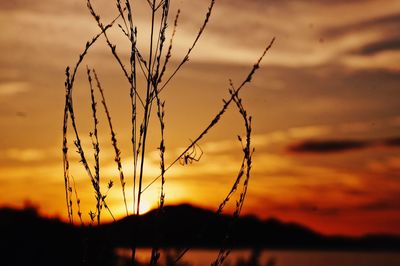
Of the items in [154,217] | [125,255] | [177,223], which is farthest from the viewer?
[125,255]

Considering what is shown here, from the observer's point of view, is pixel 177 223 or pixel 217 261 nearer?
pixel 217 261

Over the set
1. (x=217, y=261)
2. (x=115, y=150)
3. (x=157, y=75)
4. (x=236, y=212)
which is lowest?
(x=217, y=261)

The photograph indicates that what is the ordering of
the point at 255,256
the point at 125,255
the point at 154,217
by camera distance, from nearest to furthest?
the point at 154,217 → the point at 255,256 → the point at 125,255

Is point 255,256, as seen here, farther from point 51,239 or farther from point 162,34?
point 162,34

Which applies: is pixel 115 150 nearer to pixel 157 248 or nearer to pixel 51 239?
pixel 157 248

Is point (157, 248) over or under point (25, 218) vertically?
under

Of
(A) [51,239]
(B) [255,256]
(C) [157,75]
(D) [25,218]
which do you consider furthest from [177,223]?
(D) [25,218]

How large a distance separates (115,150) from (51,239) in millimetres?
11835

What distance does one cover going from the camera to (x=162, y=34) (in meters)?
3.66

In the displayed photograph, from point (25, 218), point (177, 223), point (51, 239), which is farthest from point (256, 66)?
point (25, 218)

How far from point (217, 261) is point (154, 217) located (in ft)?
1.34

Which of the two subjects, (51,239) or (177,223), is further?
(51,239)

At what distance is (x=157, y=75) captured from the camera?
3648 mm

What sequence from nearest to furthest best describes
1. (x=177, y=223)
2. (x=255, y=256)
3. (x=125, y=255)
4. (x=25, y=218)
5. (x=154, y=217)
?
(x=154, y=217), (x=177, y=223), (x=255, y=256), (x=125, y=255), (x=25, y=218)
